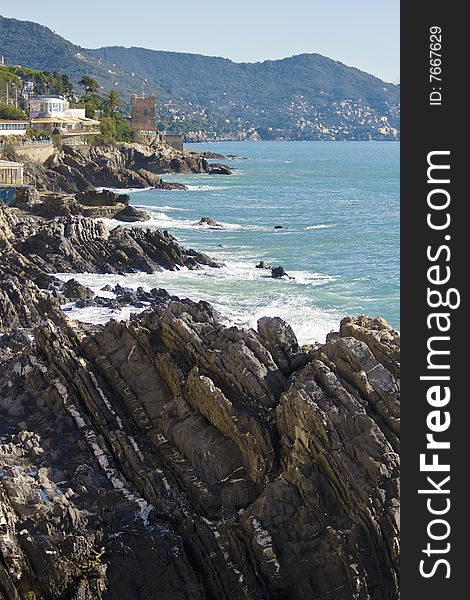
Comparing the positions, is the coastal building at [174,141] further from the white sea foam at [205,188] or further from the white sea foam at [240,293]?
the white sea foam at [240,293]

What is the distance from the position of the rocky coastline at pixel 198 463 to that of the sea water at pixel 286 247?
373 inches

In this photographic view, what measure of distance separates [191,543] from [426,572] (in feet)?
17.8

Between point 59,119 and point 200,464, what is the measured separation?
7652cm

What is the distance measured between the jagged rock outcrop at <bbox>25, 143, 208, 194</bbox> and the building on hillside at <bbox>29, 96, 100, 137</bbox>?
3672 mm

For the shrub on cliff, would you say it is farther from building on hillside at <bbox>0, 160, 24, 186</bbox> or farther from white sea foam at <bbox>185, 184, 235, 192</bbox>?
building on hillside at <bbox>0, 160, 24, 186</bbox>

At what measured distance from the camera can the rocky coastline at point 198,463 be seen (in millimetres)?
12398

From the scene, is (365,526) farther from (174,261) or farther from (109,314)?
(174,261)

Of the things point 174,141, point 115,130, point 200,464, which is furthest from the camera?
point 174,141

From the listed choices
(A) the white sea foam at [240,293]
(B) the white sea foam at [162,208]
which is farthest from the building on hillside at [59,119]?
(A) the white sea foam at [240,293]

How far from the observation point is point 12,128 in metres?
75.9

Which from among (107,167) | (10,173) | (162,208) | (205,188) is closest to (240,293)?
(10,173)

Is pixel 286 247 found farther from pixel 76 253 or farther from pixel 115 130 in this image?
pixel 115 130

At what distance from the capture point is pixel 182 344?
17.0 metres

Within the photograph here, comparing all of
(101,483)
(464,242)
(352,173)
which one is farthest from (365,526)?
(352,173)
